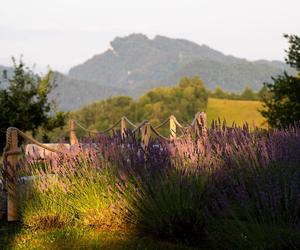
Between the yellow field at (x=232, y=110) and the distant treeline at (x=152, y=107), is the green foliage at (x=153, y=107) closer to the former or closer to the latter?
the distant treeline at (x=152, y=107)

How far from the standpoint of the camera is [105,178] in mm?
5102

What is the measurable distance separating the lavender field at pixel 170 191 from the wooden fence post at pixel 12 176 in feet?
0.60

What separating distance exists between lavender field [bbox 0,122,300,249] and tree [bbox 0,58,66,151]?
36.9 ft

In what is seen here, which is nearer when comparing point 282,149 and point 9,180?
point 282,149

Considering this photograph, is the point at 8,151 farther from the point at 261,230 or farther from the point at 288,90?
the point at 288,90

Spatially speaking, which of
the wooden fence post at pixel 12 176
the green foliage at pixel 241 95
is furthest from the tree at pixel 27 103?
the green foliage at pixel 241 95

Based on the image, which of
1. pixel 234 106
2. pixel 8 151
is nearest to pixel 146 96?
pixel 234 106

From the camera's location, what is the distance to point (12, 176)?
597cm

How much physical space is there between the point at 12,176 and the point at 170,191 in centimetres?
230

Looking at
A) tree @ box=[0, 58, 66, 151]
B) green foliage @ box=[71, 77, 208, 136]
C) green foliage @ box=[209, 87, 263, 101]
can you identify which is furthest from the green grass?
green foliage @ box=[209, 87, 263, 101]

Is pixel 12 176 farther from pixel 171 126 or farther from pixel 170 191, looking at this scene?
pixel 171 126

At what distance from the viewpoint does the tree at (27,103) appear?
1662cm

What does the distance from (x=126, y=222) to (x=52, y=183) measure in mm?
1086

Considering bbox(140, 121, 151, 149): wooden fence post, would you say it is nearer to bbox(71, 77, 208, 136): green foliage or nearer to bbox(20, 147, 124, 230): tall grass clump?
bbox(20, 147, 124, 230): tall grass clump
